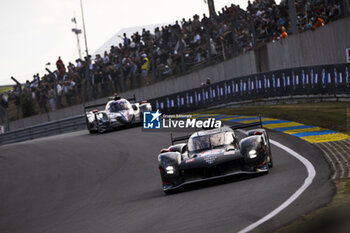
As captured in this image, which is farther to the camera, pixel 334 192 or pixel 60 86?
pixel 60 86

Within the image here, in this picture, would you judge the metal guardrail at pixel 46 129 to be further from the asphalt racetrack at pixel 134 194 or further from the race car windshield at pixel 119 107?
the asphalt racetrack at pixel 134 194

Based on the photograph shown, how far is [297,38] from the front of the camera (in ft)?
78.1

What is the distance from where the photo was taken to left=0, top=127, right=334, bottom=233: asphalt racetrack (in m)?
7.65

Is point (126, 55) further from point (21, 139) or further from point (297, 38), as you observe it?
point (297, 38)

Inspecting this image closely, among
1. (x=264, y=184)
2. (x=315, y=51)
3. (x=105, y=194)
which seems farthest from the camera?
(x=315, y=51)

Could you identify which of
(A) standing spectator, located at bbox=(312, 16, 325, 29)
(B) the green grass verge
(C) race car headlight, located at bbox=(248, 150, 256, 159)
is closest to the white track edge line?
(C) race car headlight, located at bbox=(248, 150, 256, 159)

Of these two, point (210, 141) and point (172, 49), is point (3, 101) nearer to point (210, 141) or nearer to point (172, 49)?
point (172, 49)

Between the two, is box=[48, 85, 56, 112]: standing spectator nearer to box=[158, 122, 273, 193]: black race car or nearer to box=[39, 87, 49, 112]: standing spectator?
box=[39, 87, 49, 112]: standing spectator

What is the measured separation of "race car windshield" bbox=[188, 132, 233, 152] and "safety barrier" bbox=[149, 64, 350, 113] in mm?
9814

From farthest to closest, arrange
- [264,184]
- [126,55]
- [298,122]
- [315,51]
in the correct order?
[126,55] < [315,51] < [298,122] < [264,184]

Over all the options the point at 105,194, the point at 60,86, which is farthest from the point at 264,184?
the point at 60,86

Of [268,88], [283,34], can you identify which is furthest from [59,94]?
[283,34]

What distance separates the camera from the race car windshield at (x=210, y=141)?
10875 mm

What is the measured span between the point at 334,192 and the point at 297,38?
16.7m
